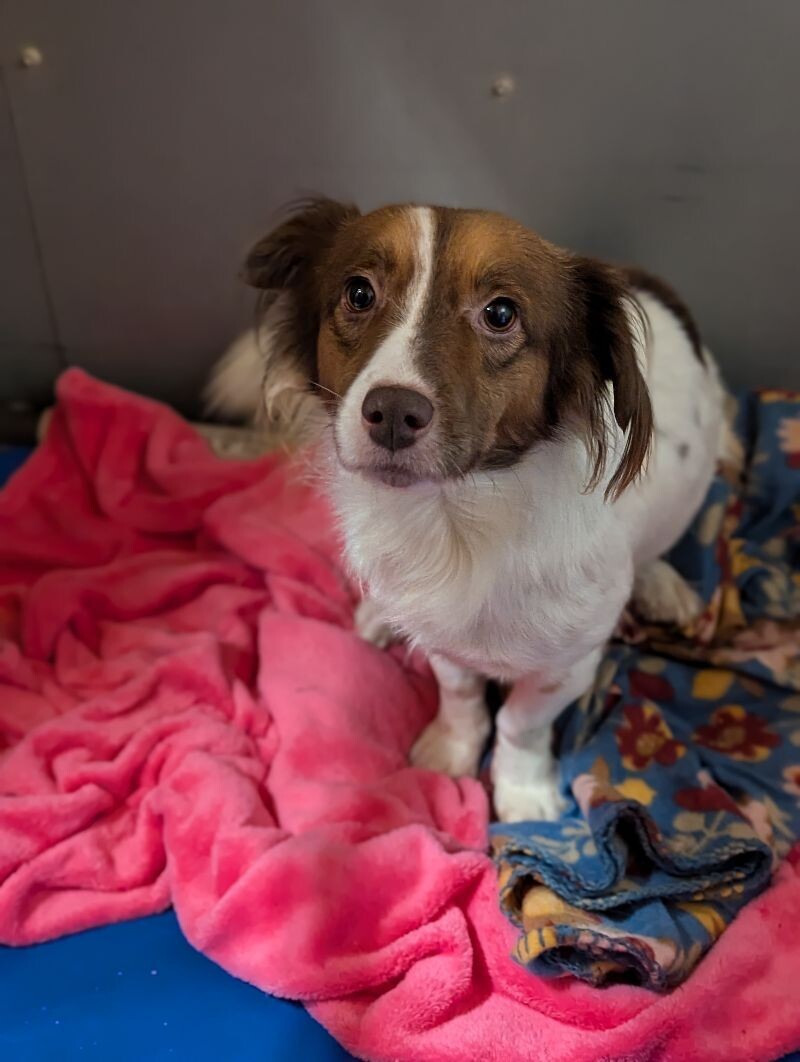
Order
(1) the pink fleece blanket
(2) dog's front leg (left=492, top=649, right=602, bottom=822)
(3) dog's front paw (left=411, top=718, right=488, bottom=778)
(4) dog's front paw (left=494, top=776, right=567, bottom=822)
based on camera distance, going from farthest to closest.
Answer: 1. (3) dog's front paw (left=411, top=718, right=488, bottom=778)
2. (4) dog's front paw (left=494, top=776, right=567, bottom=822)
3. (2) dog's front leg (left=492, top=649, right=602, bottom=822)
4. (1) the pink fleece blanket

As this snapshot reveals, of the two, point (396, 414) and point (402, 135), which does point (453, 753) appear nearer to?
point (396, 414)

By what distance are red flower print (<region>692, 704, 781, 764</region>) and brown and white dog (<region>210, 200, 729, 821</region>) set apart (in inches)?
14.2

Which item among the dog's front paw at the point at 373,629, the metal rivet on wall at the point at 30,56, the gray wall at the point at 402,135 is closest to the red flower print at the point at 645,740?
the dog's front paw at the point at 373,629

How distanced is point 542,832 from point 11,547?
137 cm

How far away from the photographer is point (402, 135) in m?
2.22

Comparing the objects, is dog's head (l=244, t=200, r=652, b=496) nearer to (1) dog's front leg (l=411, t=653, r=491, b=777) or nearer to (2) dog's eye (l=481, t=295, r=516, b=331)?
(2) dog's eye (l=481, t=295, r=516, b=331)

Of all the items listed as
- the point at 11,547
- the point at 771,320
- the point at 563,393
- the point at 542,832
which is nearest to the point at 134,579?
the point at 11,547

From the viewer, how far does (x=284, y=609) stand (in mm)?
2213

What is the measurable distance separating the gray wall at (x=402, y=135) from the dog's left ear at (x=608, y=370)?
0.88 m

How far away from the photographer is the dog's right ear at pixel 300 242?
Answer: 160 centimetres

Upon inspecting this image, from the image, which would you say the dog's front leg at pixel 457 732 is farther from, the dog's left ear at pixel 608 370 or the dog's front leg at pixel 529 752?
the dog's left ear at pixel 608 370

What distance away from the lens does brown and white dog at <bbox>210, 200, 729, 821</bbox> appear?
1303 millimetres

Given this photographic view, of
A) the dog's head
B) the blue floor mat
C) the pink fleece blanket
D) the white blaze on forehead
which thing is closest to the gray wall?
the pink fleece blanket

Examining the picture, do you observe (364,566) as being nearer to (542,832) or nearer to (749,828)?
(542,832)
